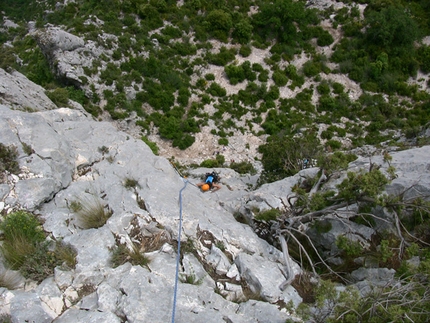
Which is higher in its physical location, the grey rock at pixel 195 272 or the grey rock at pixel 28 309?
the grey rock at pixel 28 309

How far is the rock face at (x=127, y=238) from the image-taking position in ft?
20.3

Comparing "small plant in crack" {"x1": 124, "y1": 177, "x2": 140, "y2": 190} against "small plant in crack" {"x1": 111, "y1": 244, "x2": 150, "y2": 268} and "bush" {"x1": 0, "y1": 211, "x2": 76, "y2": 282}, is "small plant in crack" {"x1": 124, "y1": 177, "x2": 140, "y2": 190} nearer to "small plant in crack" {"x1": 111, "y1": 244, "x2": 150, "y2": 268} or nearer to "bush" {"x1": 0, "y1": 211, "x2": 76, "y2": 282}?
"small plant in crack" {"x1": 111, "y1": 244, "x2": 150, "y2": 268}

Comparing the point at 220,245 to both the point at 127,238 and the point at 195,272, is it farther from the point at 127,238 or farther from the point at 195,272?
the point at 127,238

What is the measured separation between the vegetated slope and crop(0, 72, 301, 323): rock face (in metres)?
11.0

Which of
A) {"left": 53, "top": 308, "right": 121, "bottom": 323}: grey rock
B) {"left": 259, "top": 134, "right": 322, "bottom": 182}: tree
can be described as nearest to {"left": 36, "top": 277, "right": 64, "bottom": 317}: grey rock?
{"left": 53, "top": 308, "right": 121, "bottom": 323}: grey rock

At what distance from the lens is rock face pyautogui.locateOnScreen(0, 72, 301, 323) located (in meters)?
6.20

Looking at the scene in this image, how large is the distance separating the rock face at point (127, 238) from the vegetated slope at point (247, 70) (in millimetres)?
10973

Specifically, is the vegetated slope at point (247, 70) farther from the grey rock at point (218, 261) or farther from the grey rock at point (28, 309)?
the grey rock at point (28, 309)

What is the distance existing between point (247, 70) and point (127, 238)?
20325 mm

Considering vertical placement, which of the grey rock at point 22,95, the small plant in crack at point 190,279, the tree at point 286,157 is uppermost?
the grey rock at point 22,95

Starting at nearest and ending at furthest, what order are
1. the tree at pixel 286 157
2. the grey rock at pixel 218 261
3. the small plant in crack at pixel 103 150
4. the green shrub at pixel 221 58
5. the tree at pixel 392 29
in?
the grey rock at pixel 218 261 < the small plant in crack at pixel 103 150 < the tree at pixel 286 157 < the tree at pixel 392 29 < the green shrub at pixel 221 58

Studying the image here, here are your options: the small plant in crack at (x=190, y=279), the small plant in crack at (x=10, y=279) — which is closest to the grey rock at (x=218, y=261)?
the small plant in crack at (x=190, y=279)

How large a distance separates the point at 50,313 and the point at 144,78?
20.4 m

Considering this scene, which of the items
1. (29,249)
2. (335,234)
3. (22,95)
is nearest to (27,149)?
(29,249)
